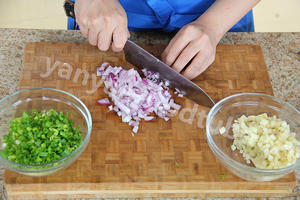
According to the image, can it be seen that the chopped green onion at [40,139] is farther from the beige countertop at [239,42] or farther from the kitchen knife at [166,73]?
the kitchen knife at [166,73]

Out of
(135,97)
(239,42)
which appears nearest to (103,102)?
(135,97)

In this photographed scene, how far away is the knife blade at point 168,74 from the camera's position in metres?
1.53

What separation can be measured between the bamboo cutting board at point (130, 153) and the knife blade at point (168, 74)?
0.15 ft

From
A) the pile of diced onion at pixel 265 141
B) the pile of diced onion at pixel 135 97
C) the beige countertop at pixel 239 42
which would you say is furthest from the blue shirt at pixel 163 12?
the pile of diced onion at pixel 265 141

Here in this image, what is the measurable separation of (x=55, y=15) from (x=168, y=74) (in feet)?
6.46

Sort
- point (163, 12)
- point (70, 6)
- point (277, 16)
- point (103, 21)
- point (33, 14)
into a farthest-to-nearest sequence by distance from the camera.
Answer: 1. point (277, 16)
2. point (33, 14)
3. point (163, 12)
4. point (70, 6)
5. point (103, 21)

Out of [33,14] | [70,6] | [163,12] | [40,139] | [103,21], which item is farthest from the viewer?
[33,14]

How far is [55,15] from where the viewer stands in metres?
3.19

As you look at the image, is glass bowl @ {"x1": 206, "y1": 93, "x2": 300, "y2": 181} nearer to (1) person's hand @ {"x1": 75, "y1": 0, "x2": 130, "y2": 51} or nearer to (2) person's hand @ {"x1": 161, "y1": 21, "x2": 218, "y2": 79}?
(2) person's hand @ {"x1": 161, "y1": 21, "x2": 218, "y2": 79}

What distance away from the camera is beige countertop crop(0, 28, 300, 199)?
1668 millimetres

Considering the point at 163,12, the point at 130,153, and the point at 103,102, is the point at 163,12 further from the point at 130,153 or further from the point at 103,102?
the point at 130,153

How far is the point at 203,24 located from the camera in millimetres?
1612

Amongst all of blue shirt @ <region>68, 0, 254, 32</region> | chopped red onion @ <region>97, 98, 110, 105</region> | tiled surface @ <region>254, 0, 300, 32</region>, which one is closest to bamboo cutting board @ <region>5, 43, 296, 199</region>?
chopped red onion @ <region>97, 98, 110, 105</region>

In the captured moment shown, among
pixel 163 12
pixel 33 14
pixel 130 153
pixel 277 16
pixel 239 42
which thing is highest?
pixel 163 12
